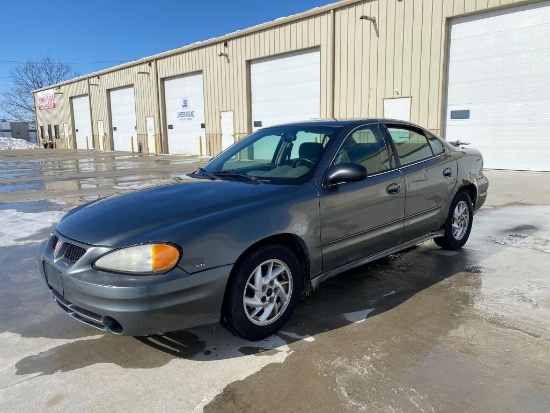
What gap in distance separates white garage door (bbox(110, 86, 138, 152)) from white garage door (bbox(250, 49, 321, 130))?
13055mm

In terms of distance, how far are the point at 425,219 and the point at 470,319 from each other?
130 centimetres

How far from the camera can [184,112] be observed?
26.4m

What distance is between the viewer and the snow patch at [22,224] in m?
6.25

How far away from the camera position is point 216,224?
2.84m

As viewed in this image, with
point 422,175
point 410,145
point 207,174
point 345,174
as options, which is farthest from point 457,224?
point 207,174

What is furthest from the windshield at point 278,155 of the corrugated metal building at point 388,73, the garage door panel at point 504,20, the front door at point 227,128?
the front door at point 227,128

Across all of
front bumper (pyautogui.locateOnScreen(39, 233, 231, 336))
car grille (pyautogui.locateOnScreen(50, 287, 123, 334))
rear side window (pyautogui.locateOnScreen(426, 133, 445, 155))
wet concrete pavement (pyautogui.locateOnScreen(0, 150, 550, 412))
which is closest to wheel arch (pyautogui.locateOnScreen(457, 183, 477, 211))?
rear side window (pyautogui.locateOnScreen(426, 133, 445, 155))

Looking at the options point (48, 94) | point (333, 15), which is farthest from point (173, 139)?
point (48, 94)

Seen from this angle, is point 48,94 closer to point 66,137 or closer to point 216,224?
point 66,137

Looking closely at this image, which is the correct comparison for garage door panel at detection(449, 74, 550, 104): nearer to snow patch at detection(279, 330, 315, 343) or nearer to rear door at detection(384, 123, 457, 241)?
rear door at detection(384, 123, 457, 241)

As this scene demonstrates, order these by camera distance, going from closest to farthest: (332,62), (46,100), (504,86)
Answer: (504,86), (332,62), (46,100)

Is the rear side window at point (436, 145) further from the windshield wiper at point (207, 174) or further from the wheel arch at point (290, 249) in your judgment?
the windshield wiper at point (207, 174)

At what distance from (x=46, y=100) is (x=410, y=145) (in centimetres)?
4812

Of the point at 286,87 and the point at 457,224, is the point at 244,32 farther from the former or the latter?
the point at 457,224
